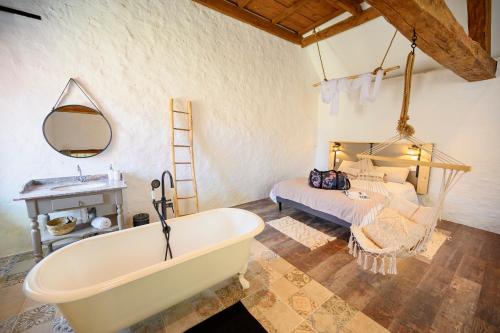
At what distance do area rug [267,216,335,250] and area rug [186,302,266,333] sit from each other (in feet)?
3.79

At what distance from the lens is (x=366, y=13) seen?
9.66ft

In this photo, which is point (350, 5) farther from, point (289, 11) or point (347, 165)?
point (347, 165)

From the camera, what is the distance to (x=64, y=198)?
1.87 meters

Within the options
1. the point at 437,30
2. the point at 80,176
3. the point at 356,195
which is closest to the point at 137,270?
the point at 80,176

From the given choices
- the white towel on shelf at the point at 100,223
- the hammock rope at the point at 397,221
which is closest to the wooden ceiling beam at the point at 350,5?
the hammock rope at the point at 397,221

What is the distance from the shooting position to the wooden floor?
56.9 inches

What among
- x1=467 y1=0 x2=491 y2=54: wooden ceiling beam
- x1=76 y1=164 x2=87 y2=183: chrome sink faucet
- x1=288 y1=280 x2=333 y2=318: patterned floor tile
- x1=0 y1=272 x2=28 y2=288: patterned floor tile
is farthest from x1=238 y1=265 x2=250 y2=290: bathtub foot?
x1=467 y1=0 x2=491 y2=54: wooden ceiling beam

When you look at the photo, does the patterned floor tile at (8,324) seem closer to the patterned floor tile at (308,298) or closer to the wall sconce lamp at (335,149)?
the patterned floor tile at (308,298)

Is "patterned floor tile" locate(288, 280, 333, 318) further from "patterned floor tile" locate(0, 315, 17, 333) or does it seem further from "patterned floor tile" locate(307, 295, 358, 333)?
"patterned floor tile" locate(0, 315, 17, 333)

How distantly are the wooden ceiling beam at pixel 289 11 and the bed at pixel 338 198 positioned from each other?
266 centimetres

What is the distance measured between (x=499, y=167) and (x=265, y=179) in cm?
330

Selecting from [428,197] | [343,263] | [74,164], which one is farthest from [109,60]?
[428,197]

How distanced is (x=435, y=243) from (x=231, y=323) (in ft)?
8.60

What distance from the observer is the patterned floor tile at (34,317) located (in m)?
1.38
